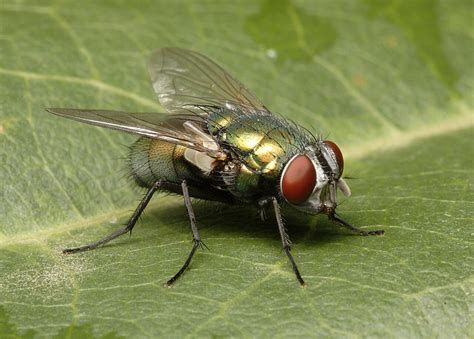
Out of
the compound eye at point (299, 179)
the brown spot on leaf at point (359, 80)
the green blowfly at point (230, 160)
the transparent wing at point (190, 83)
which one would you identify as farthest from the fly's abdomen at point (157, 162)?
the brown spot on leaf at point (359, 80)

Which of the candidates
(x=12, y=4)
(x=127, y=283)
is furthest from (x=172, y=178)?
(x=12, y=4)

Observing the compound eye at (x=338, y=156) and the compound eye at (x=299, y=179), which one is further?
the compound eye at (x=338, y=156)

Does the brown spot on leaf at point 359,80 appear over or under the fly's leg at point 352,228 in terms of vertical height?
over

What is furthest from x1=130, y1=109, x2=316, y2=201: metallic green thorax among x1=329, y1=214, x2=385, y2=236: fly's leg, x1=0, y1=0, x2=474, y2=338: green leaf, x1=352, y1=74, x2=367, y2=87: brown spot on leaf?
x1=352, y1=74, x2=367, y2=87: brown spot on leaf

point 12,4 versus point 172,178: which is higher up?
point 12,4

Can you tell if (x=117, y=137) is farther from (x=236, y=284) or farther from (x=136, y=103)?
(x=236, y=284)

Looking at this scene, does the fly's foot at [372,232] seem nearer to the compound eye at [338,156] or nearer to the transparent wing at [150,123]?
the compound eye at [338,156]

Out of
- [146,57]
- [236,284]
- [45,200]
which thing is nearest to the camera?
[236,284]

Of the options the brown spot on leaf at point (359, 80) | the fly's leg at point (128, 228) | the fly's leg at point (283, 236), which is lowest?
the fly's leg at point (128, 228)
